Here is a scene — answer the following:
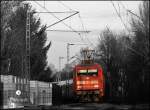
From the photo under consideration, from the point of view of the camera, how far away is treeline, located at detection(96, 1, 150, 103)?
5459 centimetres

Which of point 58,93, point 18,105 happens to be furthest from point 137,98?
point 18,105

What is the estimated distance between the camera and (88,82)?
44469mm

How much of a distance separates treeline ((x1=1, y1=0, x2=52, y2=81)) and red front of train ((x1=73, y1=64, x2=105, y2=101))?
711cm

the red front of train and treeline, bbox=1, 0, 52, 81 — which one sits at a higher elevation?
treeline, bbox=1, 0, 52, 81

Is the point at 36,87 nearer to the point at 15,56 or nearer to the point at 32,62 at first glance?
the point at 15,56

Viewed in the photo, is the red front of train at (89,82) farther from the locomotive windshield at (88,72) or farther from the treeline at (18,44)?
the treeline at (18,44)

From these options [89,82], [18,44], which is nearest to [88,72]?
[89,82]

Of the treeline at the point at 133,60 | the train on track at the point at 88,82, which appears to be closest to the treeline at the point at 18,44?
the train on track at the point at 88,82

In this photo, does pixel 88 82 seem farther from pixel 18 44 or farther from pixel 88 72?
pixel 18 44

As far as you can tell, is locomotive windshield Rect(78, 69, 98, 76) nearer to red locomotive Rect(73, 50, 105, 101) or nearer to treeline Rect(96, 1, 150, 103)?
red locomotive Rect(73, 50, 105, 101)

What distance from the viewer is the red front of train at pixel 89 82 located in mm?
43562

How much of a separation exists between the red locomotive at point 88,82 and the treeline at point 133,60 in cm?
590

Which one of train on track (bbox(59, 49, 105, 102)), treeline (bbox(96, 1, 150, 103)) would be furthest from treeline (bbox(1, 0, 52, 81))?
A: treeline (bbox(96, 1, 150, 103))

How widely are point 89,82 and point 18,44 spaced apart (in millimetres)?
18840
